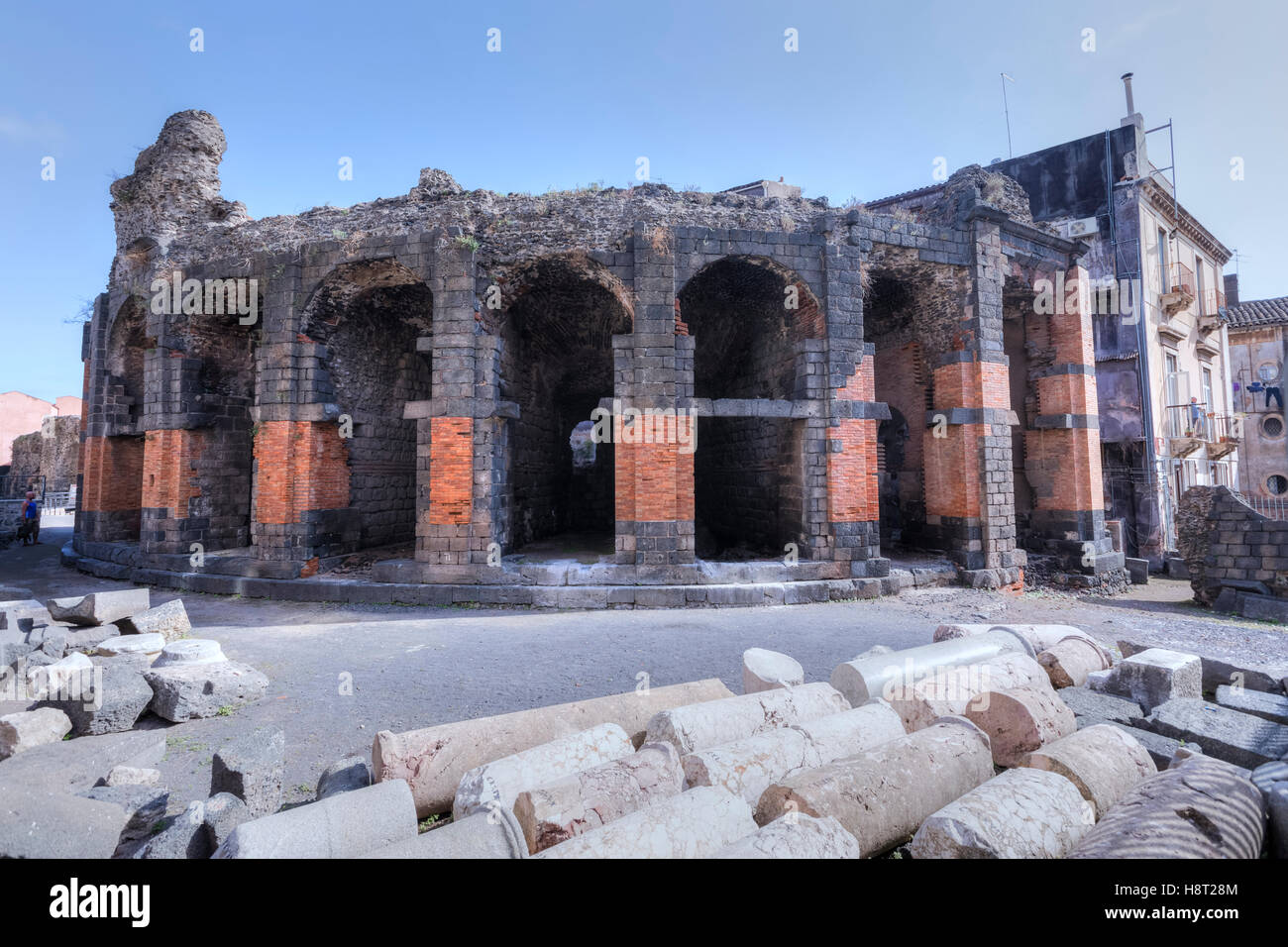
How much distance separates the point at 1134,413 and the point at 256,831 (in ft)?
64.3

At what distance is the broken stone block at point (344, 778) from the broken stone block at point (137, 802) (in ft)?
2.42

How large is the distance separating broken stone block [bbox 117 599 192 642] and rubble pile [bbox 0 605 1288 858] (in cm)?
269

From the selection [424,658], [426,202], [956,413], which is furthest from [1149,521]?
[426,202]

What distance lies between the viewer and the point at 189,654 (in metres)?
5.02

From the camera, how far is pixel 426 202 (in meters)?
10.1

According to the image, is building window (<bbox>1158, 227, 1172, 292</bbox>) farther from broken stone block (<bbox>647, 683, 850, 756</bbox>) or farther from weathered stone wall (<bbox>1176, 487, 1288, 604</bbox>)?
broken stone block (<bbox>647, 683, 850, 756</bbox>)

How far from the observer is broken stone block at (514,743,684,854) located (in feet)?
7.85

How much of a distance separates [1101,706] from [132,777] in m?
6.50

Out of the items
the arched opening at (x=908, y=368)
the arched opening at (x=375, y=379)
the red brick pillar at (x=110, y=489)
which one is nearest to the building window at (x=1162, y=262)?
the arched opening at (x=908, y=368)

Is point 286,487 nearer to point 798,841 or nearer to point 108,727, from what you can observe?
point 108,727

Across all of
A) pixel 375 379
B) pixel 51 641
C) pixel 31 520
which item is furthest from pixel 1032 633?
pixel 31 520

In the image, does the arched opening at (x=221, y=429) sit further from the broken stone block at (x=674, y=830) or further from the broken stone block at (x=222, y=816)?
the broken stone block at (x=674, y=830)

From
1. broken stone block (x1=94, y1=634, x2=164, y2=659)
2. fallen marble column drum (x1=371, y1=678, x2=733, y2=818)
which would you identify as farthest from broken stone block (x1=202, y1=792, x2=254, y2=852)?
broken stone block (x1=94, y1=634, x2=164, y2=659)
